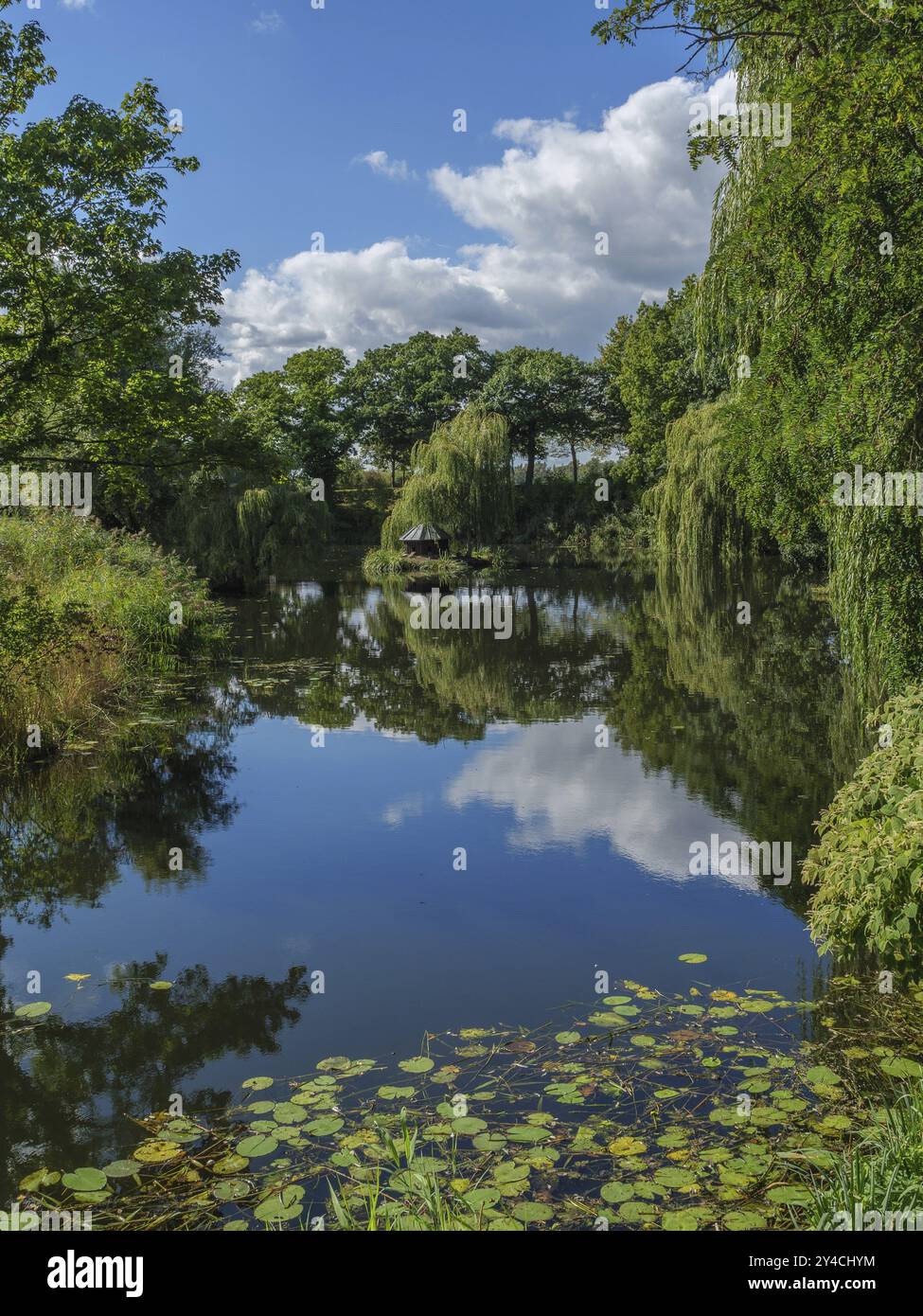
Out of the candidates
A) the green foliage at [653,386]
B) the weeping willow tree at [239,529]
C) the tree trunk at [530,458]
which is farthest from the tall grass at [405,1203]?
the tree trunk at [530,458]

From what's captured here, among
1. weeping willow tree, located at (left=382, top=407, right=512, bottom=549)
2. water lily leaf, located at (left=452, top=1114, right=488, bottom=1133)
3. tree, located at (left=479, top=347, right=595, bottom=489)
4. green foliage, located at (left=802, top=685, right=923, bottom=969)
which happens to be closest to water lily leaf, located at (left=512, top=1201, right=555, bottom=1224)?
water lily leaf, located at (left=452, top=1114, right=488, bottom=1133)

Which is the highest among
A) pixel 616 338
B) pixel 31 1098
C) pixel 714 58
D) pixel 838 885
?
pixel 616 338

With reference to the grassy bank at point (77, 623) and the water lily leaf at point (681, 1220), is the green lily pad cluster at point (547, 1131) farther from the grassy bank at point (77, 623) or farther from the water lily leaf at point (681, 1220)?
the grassy bank at point (77, 623)

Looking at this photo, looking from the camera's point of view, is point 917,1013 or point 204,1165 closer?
point 204,1165

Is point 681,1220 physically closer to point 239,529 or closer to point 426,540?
point 239,529

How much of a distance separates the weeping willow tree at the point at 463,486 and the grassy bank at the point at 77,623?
17.5 metres

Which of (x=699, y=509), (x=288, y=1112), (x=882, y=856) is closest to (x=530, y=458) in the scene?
(x=699, y=509)

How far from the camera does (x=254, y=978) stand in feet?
18.5

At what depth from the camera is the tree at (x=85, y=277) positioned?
8.85 metres

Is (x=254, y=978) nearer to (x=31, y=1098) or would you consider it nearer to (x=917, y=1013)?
(x=31, y=1098)

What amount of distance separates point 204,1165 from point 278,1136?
301 millimetres

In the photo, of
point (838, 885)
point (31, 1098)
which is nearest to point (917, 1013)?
point (838, 885)

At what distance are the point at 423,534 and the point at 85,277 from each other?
27.8 metres

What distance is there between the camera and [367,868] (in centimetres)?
744
